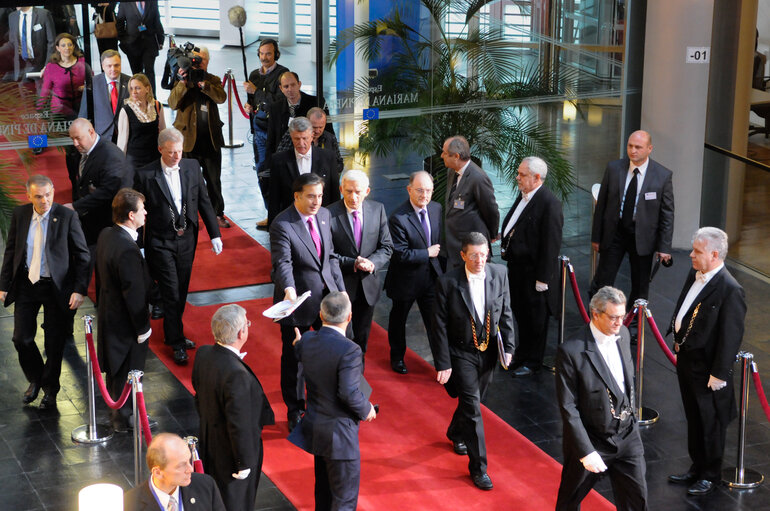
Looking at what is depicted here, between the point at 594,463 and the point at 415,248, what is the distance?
118 inches

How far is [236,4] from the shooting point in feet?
45.6

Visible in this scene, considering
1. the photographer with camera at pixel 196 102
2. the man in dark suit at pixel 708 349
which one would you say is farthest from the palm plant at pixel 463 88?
the man in dark suit at pixel 708 349

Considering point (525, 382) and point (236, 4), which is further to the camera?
point (236, 4)

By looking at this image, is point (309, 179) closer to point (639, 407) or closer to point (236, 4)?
point (639, 407)

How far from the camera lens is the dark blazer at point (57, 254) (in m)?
8.11

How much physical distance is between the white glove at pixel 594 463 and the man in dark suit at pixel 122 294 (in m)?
3.30

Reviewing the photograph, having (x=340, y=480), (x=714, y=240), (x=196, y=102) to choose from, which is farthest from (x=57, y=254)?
(x=714, y=240)

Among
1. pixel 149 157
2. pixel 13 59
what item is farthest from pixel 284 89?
pixel 13 59

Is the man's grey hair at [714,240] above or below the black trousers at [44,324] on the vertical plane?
above

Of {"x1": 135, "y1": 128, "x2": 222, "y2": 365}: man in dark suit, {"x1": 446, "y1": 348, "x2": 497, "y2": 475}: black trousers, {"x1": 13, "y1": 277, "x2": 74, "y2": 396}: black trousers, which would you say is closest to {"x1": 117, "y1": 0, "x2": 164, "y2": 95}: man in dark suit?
{"x1": 135, "y1": 128, "x2": 222, "y2": 365}: man in dark suit

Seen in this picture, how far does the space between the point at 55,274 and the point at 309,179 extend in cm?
198

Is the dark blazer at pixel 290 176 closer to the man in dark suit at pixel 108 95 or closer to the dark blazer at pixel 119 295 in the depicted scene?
the dark blazer at pixel 119 295

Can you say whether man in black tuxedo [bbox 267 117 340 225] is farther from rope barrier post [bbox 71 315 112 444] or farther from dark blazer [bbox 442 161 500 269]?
rope barrier post [bbox 71 315 112 444]

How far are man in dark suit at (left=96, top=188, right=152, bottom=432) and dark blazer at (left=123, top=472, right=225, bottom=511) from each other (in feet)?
8.60
